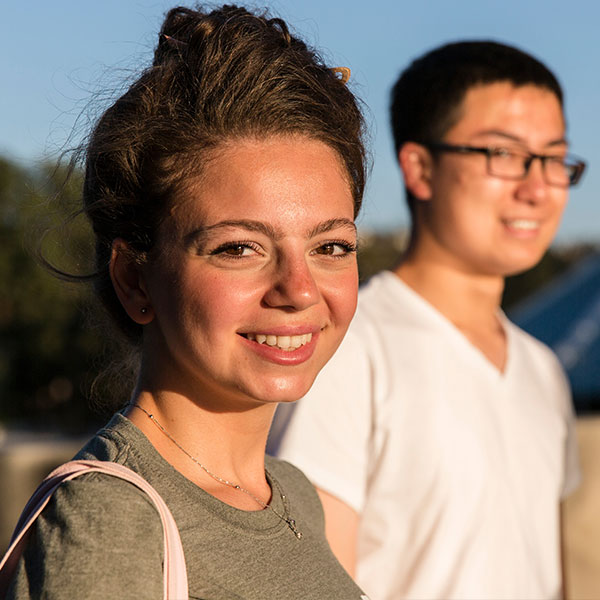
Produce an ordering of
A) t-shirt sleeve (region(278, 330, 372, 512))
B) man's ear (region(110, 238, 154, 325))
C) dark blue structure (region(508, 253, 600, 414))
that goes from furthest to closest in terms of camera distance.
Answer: dark blue structure (region(508, 253, 600, 414))
t-shirt sleeve (region(278, 330, 372, 512))
man's ear (region(110, 238, 154, 325))

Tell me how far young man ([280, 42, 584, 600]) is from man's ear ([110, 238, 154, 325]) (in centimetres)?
78

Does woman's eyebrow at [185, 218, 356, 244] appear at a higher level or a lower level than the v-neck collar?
higher

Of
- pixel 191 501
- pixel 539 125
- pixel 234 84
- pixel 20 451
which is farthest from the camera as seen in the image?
pixel 20 451

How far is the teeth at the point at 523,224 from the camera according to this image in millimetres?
2666

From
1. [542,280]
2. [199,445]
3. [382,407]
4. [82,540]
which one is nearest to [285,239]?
[199,445]

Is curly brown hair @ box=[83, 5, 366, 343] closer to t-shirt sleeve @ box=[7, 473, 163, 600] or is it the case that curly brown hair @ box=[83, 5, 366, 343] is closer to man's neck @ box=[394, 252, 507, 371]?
t-shirt sleeve @ box=[7, 473, 163, 600]

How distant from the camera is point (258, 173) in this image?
1499 millimetres

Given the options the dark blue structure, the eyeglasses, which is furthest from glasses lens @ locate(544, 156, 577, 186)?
the dark blue structure

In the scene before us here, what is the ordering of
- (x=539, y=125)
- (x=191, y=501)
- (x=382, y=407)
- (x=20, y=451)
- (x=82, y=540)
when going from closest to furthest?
1. (x=82, y=540)
2. (x=191, y=501)
3. (x=382, y=407)
4. (x=539, y=125)
5. (x=20, y=451)

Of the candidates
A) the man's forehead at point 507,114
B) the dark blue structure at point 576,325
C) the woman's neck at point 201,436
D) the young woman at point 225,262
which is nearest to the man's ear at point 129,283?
the young woman at point 225,262

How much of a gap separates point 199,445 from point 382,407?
0.92 meters

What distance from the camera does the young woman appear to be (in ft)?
4.84

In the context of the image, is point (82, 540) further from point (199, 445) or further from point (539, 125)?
point (539, 125)

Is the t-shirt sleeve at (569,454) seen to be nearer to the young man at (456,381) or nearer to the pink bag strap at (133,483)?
the young man at (456,381)
